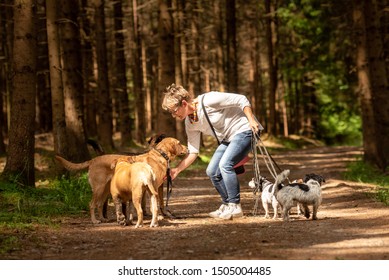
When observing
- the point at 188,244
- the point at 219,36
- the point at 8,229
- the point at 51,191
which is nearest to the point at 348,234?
the point at 188,244

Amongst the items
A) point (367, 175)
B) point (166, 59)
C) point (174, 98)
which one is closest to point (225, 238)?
point (174, 98)

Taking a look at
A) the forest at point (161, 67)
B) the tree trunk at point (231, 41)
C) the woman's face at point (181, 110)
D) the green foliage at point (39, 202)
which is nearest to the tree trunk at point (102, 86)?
the forest at point (161, 67)

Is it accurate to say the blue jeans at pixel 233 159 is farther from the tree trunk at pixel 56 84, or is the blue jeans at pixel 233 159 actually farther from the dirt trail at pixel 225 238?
the tree trunk at pixel 56 84

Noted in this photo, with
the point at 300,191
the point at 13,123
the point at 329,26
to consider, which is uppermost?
the point at 329,26

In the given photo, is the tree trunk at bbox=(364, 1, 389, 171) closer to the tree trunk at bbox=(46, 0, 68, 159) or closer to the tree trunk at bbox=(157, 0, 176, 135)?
the tree trunk at bbox=(157, 0, 176, 135)

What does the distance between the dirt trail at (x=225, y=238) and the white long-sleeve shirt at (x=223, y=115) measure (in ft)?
4.68

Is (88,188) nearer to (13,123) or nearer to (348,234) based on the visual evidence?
(13,123)

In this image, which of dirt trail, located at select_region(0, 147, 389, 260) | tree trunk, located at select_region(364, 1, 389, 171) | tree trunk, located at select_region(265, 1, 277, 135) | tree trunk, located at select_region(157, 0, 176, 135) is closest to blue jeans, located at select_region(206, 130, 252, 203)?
dirt trail, located at select_region(0, 147, 389, 260)

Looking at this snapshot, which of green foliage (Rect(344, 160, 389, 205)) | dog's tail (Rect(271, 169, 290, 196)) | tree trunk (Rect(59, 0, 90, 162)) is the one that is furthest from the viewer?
tree trunk (Rect(59, 0, 90, 162))

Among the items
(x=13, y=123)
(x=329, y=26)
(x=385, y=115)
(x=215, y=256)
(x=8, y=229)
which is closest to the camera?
(x=215, y=256)

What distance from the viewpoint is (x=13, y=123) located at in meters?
12.2

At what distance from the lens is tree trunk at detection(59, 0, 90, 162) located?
669 inches

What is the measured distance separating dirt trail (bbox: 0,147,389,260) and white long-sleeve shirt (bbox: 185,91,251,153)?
1.43 meters
